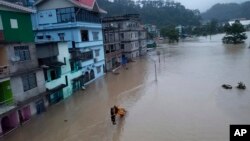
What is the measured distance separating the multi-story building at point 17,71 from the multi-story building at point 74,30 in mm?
8023

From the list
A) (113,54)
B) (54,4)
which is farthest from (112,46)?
(54,4)

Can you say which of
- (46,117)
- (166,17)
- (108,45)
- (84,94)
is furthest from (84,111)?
(166,17)

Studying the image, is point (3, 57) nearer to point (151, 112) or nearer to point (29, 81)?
point (29, 81)

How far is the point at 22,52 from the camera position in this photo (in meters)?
22.5

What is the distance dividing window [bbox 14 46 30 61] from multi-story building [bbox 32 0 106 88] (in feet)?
28.6

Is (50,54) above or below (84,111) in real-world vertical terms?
above

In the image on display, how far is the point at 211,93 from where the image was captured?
90.6ft

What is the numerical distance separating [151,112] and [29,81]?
11.0 metres

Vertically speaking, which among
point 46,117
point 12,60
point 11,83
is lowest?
point 46,117

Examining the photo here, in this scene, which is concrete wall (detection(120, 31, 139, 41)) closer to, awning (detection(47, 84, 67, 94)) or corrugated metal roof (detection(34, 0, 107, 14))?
corrugated metal roof (detection(34, 0, 107, 14))

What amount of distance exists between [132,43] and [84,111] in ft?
124

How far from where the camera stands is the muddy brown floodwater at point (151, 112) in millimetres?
18688

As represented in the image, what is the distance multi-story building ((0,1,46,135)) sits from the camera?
20.4m

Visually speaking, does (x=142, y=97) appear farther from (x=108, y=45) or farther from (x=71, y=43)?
(x=108, y=45)
